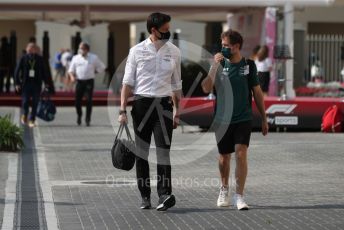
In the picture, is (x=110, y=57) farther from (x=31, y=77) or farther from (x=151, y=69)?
(x=151, y=69)

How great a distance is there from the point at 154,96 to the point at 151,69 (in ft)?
0.90

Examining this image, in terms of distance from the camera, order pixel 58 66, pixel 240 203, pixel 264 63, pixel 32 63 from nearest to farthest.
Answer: pixel 240 203 < pixel 32 63 < pixel 264 63 < pixel 58 66

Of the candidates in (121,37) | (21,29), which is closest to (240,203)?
(121,37)

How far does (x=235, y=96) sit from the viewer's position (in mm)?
9836

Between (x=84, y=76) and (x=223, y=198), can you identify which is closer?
(x=223, y=198)

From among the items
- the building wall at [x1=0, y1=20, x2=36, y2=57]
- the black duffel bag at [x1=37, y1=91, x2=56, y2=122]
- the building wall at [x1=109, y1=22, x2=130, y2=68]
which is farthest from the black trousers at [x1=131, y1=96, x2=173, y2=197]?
the building wall at [x1=0, y1=20, x2=36, y2=57]

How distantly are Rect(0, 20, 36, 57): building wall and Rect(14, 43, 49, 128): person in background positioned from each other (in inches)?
835

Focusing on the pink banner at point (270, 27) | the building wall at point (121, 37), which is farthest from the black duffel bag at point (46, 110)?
the building wall at point (121, 37)

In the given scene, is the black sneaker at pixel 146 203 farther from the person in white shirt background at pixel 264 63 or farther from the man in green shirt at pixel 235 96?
the person in white shirt background at pixel 264 63

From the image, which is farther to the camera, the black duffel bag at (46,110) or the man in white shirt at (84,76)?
the man in white shirt at (84,76)

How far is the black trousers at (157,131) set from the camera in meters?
Result: 9.80

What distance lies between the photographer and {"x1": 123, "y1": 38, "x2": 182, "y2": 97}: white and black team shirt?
32.3ft

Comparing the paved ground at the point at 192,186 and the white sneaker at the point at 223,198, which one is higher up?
the white sneaker at the point at 223,198

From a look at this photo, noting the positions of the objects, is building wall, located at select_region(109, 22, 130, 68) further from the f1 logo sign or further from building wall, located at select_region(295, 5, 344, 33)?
the f1 logo sign
